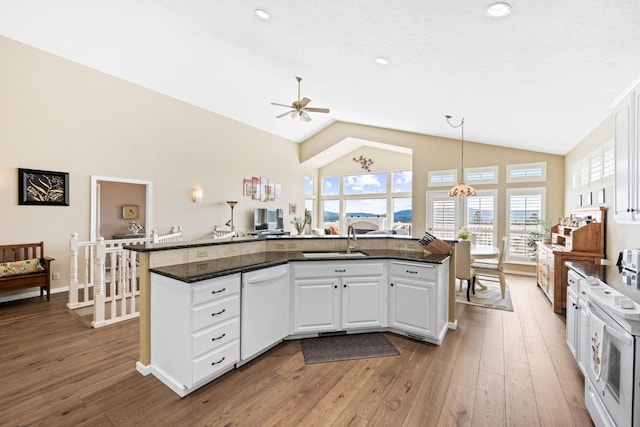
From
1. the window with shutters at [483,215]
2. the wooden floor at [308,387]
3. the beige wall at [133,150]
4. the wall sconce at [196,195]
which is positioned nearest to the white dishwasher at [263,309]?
the wooden floor at [308,387]

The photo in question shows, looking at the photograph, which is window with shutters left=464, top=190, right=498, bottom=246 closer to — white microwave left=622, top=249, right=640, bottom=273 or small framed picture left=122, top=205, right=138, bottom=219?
white microwave left=622, top=249, right=640, bottom=273

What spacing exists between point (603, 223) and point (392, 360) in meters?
3.55

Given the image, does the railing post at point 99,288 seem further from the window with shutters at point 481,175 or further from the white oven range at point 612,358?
the window with shutters at point 481,175

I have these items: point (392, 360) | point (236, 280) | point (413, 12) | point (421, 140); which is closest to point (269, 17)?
point (413, 12)

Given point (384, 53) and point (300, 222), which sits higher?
point (384, 53)

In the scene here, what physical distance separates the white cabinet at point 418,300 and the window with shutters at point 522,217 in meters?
4.62

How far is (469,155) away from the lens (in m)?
7.20

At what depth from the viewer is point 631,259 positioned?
2.39 metres

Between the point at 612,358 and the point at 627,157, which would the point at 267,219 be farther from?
the point at 612,358

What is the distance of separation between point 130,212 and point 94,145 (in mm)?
3670

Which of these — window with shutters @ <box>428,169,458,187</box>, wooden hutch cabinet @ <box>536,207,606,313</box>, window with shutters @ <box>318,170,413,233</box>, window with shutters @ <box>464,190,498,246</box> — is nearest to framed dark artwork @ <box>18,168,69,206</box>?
window with shutters @ <box>318,170,413,233</box>

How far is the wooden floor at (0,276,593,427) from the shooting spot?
192 cm

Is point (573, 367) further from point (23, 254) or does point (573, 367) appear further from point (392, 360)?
point (23, 254)

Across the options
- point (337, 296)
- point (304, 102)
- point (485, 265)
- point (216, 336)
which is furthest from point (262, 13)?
point (485, 265)
